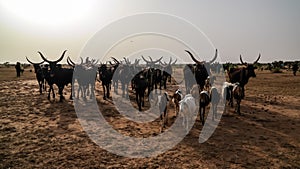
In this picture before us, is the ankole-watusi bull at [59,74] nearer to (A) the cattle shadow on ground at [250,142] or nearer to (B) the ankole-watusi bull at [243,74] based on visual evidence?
(A) the cattle shadow on ground at [250,142]

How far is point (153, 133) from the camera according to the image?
8.59m

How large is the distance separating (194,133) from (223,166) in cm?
258

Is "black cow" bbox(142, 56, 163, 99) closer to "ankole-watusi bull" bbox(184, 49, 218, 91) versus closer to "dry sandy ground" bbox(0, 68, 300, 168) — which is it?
"ankole-watusi bull" bbox(184, 49, 218, 91)

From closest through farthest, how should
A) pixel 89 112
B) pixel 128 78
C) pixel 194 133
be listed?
pixel 194 133, pixel 89 112, pixel 128 78

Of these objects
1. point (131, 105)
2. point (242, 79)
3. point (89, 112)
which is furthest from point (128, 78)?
point (242, 79)

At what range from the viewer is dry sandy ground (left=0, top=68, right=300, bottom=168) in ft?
20.3

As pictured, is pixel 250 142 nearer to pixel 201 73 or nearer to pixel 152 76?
pixel 201 73

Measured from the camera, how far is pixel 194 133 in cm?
856

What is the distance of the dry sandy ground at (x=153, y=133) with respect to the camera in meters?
6.20

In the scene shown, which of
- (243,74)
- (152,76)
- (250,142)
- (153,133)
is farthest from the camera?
(152,76)

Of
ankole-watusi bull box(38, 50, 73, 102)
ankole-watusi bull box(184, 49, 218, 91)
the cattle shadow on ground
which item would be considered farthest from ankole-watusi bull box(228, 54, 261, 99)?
ankole-watusi bull box(38, 50, 73, 102)

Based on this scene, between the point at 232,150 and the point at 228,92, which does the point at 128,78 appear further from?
the point at 232,150

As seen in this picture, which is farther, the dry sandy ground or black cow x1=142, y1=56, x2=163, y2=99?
black cow x1=142, y1=56, x2=163, y2=99

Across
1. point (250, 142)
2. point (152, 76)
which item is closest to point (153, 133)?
point (250, 142)
